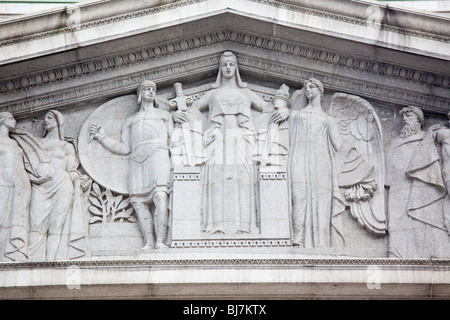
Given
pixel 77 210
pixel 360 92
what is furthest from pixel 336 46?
pixel 77 210

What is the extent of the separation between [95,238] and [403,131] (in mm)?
4240

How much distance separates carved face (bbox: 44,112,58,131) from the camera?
1447 centimetres

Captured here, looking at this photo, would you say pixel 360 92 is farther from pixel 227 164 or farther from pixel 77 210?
pixel 77 210

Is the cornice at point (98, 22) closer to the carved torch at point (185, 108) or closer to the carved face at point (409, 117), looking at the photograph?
the carved torch at point (185, 108)

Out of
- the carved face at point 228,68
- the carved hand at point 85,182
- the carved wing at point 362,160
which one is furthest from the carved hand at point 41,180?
the carved wing at point 362,160

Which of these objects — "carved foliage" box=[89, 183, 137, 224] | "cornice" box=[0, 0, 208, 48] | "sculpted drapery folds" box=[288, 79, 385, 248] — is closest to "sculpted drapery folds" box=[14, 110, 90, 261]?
"carved foliage" box=[89, 183, 137, 224]

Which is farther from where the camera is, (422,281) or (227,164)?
(227,164)

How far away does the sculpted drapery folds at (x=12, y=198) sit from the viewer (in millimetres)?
13594

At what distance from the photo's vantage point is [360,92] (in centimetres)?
1462

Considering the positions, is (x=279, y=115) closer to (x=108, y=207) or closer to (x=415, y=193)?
(x=415, y=193)

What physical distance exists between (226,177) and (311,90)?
171 centimetres

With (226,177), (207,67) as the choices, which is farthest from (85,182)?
(207,67)

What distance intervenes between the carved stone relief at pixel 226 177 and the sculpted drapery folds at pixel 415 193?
0.01 metres

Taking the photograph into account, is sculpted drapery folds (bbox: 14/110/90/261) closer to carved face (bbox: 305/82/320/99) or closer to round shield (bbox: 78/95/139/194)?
round shield (bbox: 78/95/139/194)
